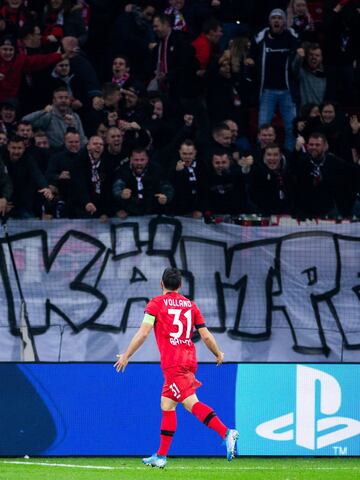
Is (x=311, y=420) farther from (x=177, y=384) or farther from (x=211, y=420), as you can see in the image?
(x=177, y=384)

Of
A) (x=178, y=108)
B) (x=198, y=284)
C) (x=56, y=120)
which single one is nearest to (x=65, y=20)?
(x=56, y=120)

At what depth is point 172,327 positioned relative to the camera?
10922 millimetres

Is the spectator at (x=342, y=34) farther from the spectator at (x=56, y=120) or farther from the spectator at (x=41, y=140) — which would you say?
the spectator at (x=41, y=140)

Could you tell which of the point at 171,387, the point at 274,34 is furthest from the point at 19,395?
the point at 274,34

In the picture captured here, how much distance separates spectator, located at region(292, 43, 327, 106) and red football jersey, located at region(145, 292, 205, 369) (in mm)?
8157

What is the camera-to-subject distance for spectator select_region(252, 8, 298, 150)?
59.9 ft

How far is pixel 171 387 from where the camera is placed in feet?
35.7

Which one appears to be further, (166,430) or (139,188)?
(139,188)

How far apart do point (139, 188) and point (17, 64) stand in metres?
3.54

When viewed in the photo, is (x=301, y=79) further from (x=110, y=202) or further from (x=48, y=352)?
(x=48, y=352)

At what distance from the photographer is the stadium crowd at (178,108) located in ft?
52.1

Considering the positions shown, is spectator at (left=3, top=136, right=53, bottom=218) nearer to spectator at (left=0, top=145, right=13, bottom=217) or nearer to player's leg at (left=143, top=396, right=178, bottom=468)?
spectator at (left=0, top=145, right=13, bottom=217)

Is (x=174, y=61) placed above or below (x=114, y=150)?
above

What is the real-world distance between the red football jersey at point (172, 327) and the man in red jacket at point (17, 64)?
26.0 feet
